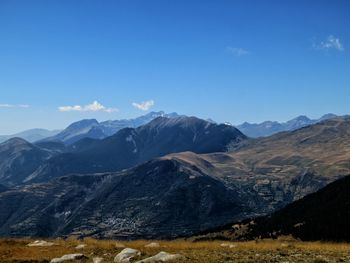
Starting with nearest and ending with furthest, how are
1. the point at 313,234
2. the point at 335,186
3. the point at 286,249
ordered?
the point at 286,249 → the point at 313,234 → the point at 335,186

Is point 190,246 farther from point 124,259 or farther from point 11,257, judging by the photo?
point 11,257

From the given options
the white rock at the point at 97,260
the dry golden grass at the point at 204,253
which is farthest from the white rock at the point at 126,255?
the white rock at the point at 97,260

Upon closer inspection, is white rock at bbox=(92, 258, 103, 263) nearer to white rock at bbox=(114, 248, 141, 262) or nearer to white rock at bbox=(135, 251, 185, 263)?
white rock at bbox=(114, 248, 141, 262)

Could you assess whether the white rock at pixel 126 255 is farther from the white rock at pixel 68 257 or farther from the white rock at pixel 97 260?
the white rock at pixel 68 257

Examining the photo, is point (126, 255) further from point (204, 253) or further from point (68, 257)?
point (204, 253)

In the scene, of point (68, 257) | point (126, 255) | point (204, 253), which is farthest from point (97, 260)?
point (204, 253)

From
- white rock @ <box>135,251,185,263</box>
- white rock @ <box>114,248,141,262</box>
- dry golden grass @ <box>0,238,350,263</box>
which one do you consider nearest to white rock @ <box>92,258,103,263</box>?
dry golden grass @ <box>0,238,350,263</box>

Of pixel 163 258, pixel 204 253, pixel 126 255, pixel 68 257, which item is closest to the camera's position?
pixel 163 258

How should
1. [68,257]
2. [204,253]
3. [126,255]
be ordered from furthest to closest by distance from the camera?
[204,253] → [68,257] → [126,255]

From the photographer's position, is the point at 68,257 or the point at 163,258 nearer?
the point at 163,258

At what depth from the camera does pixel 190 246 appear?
37.8 metres

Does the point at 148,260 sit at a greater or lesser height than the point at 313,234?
greater

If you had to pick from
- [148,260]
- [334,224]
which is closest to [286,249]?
[148,260]

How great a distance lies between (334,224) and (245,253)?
190ft
